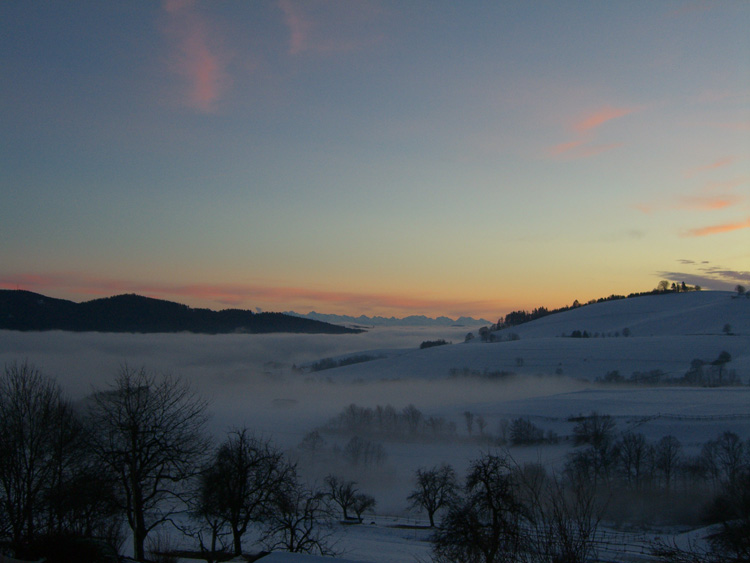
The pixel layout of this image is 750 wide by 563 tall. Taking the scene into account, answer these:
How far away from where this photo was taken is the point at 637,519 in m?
43.8

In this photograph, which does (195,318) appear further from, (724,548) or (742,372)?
(724,548)

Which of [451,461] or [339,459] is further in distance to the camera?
[339,459]

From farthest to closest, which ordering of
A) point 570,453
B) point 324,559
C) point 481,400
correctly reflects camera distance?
point 481,400 → point 570,453 → point 324,559

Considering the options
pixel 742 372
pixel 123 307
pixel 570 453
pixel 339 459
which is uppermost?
pixel 123 307

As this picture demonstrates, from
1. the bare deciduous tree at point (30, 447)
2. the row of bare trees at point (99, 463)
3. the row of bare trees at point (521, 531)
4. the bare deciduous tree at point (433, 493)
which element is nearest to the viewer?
the row of bare trees at point (521, 531)

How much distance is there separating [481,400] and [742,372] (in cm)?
4907

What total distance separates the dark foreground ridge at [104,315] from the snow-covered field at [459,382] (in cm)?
440

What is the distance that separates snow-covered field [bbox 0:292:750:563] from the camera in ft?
197

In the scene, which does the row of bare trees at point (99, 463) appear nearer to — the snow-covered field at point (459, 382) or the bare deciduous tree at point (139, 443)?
the bare deciduous tree at point (139, 443)

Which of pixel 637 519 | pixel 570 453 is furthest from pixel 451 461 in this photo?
pixel 637 519

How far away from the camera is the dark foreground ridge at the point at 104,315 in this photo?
104m

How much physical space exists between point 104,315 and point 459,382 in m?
92.0

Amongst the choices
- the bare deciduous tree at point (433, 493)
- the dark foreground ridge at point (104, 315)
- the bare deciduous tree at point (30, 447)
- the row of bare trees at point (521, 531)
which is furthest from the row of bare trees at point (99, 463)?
the dark foreground ridge at point (104, 315)

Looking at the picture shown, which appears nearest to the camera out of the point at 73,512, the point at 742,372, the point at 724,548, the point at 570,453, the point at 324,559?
the point at 324,559
